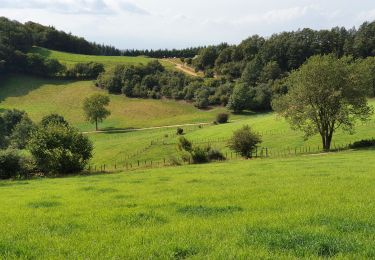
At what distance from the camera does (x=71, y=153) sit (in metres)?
44.7

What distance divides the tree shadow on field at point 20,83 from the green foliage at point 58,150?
115890mm

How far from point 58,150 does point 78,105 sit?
105 metres

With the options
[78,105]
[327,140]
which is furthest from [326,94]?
[78,105]

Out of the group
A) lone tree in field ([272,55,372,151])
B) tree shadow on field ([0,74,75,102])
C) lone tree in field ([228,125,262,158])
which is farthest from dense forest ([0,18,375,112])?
lone tree in field ([228,125,262,158])

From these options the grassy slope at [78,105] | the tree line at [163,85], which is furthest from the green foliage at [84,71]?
the tree line at [163,85]

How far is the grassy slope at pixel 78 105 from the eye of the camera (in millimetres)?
129625

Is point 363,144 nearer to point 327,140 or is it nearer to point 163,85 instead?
point 327,140

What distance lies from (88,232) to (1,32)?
19717 centimetres

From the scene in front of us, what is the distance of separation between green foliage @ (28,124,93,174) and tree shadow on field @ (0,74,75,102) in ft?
380

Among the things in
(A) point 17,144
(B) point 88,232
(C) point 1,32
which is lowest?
(A) point 17,144

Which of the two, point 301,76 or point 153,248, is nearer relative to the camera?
point 153,248

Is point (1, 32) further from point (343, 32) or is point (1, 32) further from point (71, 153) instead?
point (71, 153)

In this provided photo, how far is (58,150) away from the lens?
43875mm

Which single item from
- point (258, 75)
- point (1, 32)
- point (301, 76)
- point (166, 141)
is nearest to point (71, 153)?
point (301, 76)
